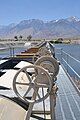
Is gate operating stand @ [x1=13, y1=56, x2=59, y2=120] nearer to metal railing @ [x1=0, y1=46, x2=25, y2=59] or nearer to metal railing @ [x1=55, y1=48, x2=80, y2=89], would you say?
metal railing @ [x1=55, y1=48, x2=80, y2=89]

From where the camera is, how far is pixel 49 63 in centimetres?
352

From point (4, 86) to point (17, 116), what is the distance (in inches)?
45.5

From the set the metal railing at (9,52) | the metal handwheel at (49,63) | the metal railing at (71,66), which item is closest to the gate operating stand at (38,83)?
the metal handwheel at (49,63)

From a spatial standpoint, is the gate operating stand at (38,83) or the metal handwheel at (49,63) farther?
the metal handwheel at (49,63)

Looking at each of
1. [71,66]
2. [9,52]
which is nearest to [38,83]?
[71,66]

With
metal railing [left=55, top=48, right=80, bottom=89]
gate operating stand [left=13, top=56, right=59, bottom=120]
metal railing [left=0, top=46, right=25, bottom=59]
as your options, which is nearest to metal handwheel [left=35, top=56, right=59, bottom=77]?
gate operating stand [left=13, top=56, right=59, bottom=120]

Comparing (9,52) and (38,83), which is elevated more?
(38,83)

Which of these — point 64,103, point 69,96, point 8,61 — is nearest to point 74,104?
point 64,103

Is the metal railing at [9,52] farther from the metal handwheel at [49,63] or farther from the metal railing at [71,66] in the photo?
the metal handwheel at [49,63]

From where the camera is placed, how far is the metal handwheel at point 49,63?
3.40 metres

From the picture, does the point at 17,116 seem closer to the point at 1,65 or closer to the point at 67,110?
the point at 67,110

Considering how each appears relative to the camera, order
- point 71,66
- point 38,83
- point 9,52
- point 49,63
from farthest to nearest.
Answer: point 9,52 → point 71,66 → point 49,63 → point 38,83

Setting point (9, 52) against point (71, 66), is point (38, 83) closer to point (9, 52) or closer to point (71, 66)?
point (71, 66)

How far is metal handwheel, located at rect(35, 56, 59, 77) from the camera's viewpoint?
3395mm
